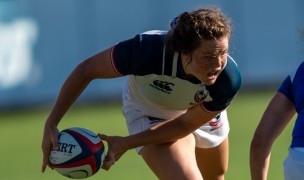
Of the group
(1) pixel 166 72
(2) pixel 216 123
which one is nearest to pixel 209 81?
(1) pixel 166 72

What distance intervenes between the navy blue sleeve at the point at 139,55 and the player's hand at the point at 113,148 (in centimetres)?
40

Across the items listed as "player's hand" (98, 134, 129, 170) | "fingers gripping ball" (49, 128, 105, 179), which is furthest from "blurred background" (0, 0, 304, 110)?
"fingers gripping ball" (49, 128, 105, 179)

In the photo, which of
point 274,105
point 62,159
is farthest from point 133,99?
point 274,105

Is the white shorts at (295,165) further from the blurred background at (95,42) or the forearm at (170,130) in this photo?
the blurred background at (95,42)

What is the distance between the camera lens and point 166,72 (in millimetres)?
5746

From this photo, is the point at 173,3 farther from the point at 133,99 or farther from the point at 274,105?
the point at 274,105

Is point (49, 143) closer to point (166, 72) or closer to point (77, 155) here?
point (77, 155)

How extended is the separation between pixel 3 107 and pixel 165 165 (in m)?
8.81

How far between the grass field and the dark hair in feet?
10.4

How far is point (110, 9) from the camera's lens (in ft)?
47.8

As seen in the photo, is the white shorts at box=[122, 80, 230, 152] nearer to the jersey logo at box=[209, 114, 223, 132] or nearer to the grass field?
the jersey logo at box=[209, 114, 223, 132]

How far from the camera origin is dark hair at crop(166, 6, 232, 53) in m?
5.32

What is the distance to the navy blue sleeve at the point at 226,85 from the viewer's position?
5.65 meters

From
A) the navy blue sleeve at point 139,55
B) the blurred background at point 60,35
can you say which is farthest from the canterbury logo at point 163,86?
the blurred background at point 60,35
